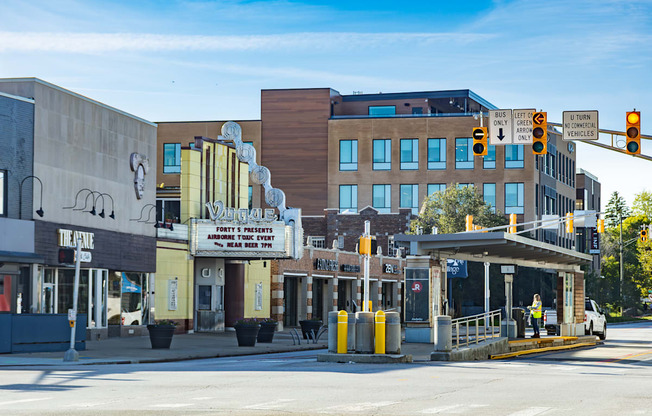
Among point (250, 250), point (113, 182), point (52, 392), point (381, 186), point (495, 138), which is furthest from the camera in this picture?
point (381, 186)

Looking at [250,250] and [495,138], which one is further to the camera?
[250,250]

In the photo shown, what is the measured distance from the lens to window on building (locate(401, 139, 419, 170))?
3536 inches

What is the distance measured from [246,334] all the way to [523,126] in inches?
586

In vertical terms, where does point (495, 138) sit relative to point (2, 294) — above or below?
above

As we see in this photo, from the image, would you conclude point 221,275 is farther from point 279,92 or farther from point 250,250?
point 279,92

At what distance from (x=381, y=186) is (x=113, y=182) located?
5060cm

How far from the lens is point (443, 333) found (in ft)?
92.0

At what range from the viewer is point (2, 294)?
3378 centimetres

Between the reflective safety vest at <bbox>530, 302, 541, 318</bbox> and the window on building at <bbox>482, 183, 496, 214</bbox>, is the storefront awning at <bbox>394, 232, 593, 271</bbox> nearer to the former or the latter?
the reflective safety vest at <bbox>530, 302, 541, 318</bbox>

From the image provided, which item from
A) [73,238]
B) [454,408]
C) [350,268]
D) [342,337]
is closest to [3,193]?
[73,238]

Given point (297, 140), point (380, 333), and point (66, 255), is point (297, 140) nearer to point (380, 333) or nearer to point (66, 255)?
point (66, 255)

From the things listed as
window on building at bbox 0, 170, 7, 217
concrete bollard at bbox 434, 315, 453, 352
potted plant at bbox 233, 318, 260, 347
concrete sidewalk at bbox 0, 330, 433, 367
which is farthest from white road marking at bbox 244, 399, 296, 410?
potted plant at bbox 233, 318, 260, 347

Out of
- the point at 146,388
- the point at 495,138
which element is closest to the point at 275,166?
the point at 495,138

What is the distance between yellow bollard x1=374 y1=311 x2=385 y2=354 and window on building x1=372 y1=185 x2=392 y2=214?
6312 cm
